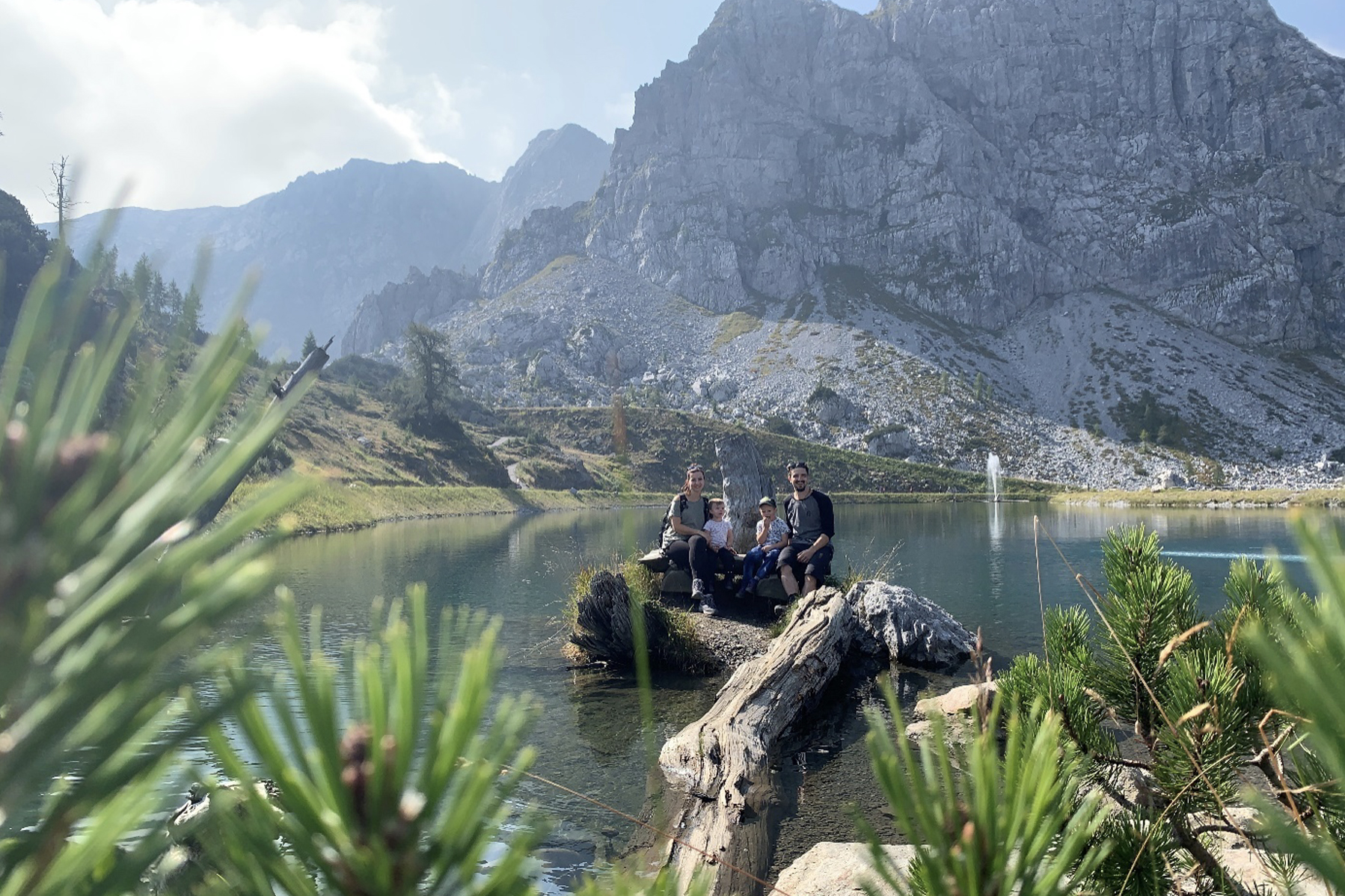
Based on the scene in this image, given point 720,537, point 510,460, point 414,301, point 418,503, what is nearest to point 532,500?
point 418,503

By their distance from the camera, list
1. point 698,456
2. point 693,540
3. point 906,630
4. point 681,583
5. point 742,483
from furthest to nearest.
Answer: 1. point 698,456
2. point 742,483
3. point 681,583
4. point 693,540
5. point 906,630

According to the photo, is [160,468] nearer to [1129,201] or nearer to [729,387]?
[729,387]

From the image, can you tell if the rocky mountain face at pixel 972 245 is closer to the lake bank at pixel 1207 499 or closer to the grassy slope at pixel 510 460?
the grassy slope at pixel 510 460

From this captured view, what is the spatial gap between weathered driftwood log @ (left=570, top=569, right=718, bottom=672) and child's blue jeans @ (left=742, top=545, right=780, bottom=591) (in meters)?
1.68

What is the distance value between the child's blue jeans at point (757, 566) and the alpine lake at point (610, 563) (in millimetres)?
2209

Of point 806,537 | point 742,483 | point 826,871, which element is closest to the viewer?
point 826,871

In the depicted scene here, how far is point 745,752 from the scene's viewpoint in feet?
21.2

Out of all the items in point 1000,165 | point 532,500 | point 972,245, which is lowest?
point 532,500

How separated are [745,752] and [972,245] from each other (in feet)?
491

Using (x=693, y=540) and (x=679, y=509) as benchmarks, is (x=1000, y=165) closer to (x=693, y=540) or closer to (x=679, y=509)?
(x=679, y=509)

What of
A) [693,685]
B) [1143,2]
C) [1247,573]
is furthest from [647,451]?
[1143,2]

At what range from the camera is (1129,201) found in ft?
455

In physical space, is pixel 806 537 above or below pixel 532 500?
above

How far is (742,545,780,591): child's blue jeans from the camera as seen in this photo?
461 inches
